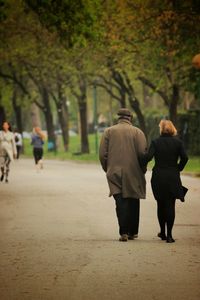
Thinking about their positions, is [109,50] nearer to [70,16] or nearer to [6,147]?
[6,147]

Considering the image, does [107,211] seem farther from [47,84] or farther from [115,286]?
[47,84]

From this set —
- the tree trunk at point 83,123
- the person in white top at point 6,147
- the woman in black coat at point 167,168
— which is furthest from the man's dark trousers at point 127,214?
the tree trunk at point 83,123

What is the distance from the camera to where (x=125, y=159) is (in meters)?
13.8

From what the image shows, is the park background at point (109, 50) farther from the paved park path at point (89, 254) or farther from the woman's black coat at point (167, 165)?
the woman's black coat at point (167, 165)

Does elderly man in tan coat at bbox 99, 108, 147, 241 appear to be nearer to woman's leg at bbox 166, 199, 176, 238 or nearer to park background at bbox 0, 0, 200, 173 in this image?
woman's leg at bbox 166, 199, 176, 238

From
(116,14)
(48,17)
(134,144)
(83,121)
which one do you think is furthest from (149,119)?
(134,144)

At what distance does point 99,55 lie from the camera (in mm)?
48312

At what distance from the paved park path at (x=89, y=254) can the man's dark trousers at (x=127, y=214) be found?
216 mm

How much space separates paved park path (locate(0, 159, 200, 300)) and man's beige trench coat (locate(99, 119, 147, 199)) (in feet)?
2.53

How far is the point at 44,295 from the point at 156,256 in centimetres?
307

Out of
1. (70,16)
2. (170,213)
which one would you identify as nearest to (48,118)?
(70,16)

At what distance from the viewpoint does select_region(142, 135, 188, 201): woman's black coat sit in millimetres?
13352

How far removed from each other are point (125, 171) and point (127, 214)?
608 mm

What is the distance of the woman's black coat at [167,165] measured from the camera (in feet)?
43.8
